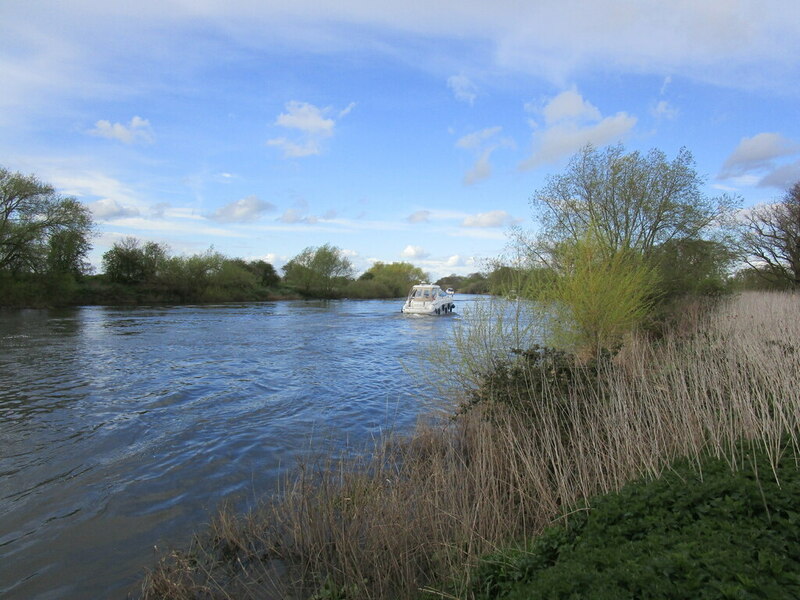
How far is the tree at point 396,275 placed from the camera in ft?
280

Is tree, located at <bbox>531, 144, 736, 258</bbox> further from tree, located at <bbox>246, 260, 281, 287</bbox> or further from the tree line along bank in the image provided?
tree, located at <bbox>246, 260, 281, 287</bbox>

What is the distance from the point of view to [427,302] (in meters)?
38.1

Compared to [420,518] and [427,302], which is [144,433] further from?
[427,302]

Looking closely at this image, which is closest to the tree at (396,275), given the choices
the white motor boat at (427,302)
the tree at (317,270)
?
the tree at (317,270)

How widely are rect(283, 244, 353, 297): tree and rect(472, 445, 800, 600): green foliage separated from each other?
6889cm

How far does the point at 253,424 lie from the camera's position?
9.09 m

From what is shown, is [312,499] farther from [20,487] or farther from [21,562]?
[20,487]

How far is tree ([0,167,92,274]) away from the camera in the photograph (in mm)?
33406

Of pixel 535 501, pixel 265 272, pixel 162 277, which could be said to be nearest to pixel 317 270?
pixel 265 272

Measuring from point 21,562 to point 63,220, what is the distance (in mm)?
39788

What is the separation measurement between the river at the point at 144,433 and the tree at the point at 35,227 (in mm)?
18585

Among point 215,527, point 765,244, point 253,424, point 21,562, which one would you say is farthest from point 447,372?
point 765,244

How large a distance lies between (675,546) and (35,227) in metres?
43.4

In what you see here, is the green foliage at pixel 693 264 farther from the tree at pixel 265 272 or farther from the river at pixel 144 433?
the tree at pixel 265 272
